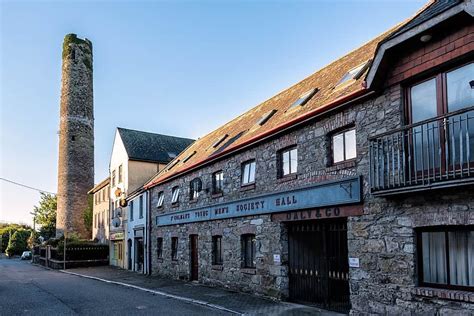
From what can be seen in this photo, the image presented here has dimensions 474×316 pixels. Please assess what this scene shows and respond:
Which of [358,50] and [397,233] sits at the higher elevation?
[358,50]

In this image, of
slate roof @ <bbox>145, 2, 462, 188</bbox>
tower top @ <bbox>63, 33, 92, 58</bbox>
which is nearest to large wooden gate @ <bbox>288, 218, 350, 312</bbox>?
slate roof @ <bbox>145, 2, 462, 188</bbox>

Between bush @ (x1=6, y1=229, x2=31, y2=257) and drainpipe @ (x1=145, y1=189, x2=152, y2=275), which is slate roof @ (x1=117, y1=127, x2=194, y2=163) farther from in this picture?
bush @ (x1=6, y1=229, x2=31, y2=257)

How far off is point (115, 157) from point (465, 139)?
101 feet

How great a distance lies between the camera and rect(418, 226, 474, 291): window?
8062 mm

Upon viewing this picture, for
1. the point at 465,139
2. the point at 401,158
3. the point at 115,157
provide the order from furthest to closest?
the point at 115,157 → the point at 401,158 → the point at 465,139

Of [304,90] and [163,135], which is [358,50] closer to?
[304,90]

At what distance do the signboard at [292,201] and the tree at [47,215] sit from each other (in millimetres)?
50308

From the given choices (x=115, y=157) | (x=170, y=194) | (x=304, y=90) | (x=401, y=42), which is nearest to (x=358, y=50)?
(x=304, y=90)

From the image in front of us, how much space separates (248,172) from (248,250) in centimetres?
254

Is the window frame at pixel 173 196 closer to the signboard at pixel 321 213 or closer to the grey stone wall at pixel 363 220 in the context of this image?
the grey stone wall at pixel 363 220

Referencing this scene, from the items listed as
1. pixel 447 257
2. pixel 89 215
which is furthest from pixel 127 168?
pixel 447 257

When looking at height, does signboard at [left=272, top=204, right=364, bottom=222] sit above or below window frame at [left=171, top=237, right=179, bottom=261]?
above

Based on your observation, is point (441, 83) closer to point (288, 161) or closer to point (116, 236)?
point (288, 161)

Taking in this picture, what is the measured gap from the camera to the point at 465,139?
795 cm
